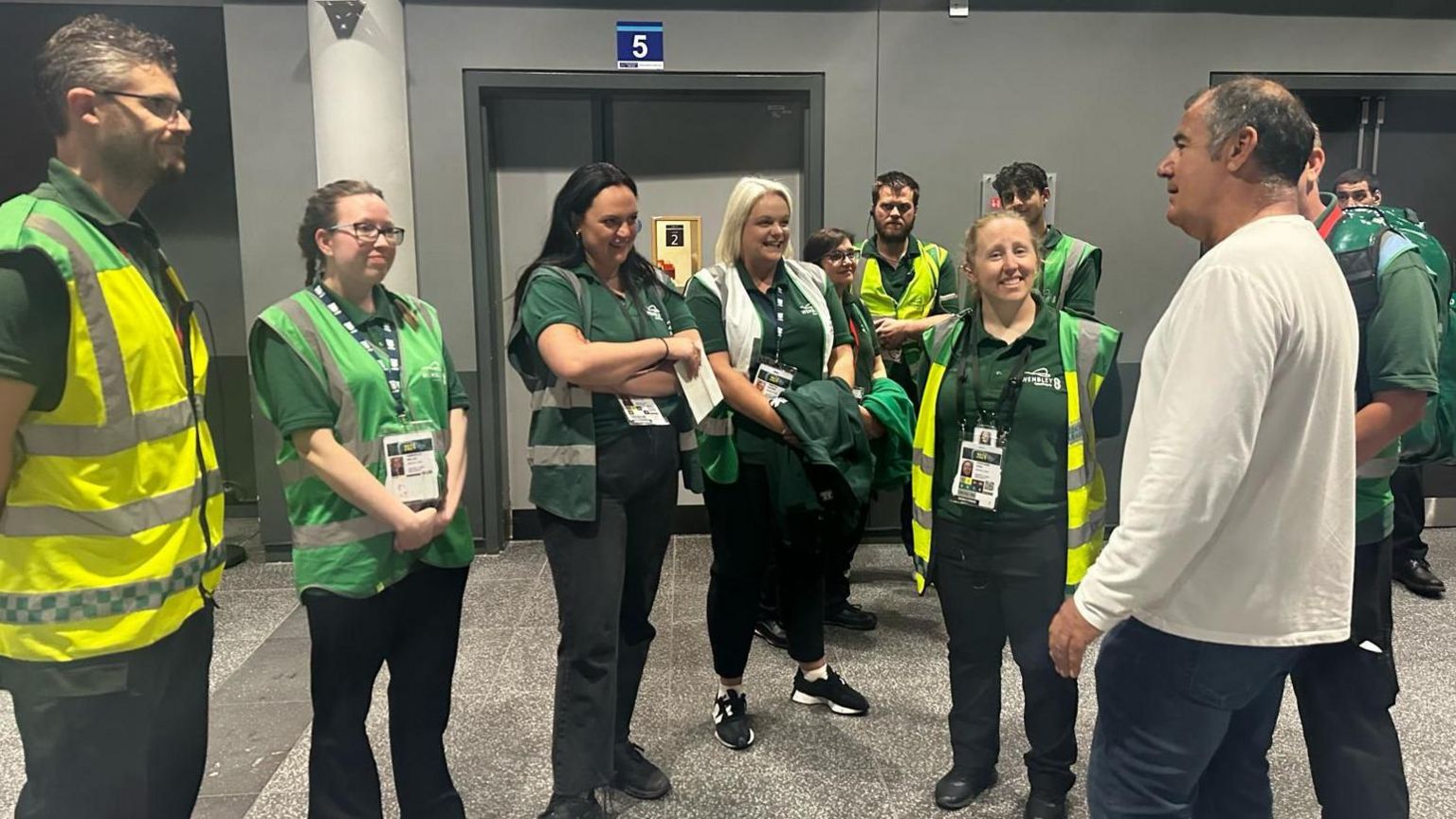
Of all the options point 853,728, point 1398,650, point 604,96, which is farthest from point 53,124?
point 1398,650

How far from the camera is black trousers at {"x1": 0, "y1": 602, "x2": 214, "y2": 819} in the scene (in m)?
1.26

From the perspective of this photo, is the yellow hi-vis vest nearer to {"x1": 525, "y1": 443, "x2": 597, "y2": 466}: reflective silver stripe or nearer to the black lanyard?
the black lanyard

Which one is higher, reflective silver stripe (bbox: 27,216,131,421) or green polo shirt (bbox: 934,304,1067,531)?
reflective silver stripe (bbox: 27,216,131,421)

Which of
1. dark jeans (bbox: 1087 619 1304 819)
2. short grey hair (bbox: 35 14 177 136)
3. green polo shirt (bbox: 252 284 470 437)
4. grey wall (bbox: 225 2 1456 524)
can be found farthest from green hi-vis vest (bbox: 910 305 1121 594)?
grey wall (bbox: 225 2 1456 524)

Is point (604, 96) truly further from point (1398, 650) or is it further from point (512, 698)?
point (1398, 650)

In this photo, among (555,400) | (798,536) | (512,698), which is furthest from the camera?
(512,698)

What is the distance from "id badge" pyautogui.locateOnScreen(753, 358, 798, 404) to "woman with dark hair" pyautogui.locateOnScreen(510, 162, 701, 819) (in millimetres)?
330

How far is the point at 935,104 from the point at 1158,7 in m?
1.18

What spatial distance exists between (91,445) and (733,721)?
1.85 m

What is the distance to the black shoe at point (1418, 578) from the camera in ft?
12.0

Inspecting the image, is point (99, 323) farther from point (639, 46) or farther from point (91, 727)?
point (639, 46)

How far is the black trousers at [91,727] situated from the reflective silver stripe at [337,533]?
0.29 meters

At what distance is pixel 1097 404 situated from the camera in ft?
6.81

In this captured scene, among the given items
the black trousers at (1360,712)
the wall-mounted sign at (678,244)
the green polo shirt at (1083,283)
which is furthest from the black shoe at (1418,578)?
the wall-mounted sign at (678,244)
